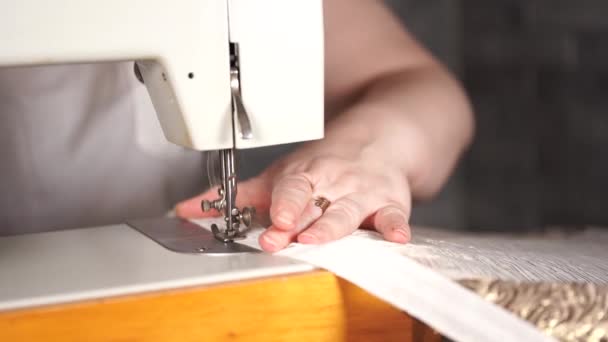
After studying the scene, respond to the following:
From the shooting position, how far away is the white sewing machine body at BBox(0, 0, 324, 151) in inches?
30.8

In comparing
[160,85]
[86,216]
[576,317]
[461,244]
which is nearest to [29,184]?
[86,216]

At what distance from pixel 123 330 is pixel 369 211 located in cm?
33

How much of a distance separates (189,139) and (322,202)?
170 mm

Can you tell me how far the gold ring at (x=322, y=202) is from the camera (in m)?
0.95

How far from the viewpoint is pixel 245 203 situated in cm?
109

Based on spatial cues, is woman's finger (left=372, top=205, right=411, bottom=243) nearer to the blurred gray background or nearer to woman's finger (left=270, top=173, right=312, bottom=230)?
woman's finger (left=270, top=173, right=312, bottom=230)

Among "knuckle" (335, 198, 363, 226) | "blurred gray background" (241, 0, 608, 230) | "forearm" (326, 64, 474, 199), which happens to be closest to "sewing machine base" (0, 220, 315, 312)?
"knuckle" (335, 198, 363, 226)

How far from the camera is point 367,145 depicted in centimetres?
108

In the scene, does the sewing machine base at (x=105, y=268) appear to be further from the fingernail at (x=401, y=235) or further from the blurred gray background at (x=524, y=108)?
the blurred gray background at (x=524, y=108)

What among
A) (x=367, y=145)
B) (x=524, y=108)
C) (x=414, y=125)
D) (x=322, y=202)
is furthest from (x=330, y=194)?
(x=524, y=108)

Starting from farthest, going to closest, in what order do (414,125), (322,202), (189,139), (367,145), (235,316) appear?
1. (414,125)
2. (367,145)
3. (322,202)
4. (189,139)
5. (235,316)

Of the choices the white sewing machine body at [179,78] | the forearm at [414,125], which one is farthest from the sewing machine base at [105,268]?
the forearm at [414,125]

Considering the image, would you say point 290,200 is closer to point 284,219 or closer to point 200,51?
point 284,219

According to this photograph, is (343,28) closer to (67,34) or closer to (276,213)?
(276,213)
